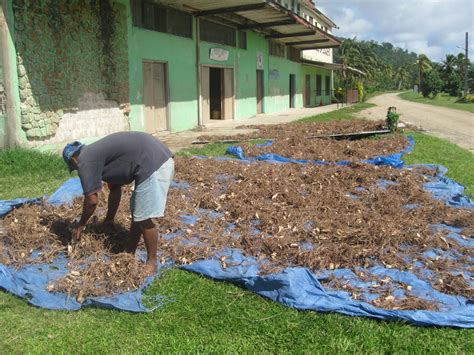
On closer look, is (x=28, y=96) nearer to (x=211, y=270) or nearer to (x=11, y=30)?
(x=11, y=30)

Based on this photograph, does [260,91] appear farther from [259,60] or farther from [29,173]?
[29,173]

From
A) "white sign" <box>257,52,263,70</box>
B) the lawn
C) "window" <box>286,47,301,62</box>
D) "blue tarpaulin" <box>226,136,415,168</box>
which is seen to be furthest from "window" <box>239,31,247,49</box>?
the lawn

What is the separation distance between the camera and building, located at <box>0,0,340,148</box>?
29.6ft

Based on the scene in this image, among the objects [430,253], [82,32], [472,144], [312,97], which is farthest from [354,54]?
[430,253]

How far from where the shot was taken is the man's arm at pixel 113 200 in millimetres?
4473

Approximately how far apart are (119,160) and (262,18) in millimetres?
17383

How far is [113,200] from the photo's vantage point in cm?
457

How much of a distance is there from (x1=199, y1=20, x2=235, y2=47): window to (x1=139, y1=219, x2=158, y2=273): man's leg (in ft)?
45.7

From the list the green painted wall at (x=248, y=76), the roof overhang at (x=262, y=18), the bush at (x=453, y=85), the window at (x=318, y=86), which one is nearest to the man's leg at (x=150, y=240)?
the roof overhang at (x=262, y=18)

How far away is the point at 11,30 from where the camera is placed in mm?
8586

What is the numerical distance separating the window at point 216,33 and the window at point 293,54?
996 cm

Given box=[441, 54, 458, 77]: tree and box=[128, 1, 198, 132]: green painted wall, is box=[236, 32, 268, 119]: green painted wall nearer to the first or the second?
box=[128, 1, 198, 132]: green painted wall

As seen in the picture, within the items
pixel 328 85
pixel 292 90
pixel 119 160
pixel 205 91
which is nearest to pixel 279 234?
pixel 119 160

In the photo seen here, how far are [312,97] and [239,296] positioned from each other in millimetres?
34581
